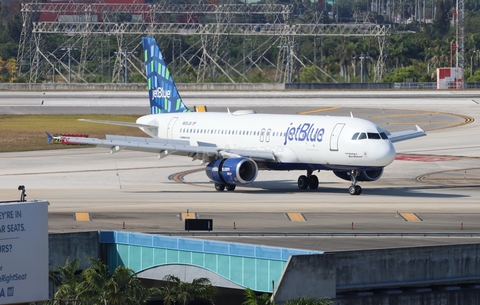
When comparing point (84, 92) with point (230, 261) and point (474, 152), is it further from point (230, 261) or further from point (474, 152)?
point (230, 261)

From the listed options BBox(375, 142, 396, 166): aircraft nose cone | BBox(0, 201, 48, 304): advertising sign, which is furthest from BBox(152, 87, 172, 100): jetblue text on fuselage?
BBox(0, 201, 48, 304): advertising sign

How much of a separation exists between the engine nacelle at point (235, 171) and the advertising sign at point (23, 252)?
29300 millimetres

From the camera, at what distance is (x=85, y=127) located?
104438mm

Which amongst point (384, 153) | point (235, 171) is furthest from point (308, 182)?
point (384, 153)

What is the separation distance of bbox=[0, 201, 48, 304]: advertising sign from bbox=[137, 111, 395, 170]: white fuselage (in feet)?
97.7

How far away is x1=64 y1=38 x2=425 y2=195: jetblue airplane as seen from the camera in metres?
55.1

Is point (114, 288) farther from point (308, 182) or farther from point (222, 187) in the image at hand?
point (308, 182)

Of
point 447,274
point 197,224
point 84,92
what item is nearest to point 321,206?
point 197,224

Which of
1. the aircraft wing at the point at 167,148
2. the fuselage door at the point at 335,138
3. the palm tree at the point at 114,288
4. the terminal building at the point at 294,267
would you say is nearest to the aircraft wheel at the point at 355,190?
the fuselage door at the point at 335,138

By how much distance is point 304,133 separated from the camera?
57531 mm

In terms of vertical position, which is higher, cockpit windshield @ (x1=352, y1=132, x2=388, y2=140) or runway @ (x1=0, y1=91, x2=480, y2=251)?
cockpit windshield @ (x1=352, y1=132, x2=388, y2=140)

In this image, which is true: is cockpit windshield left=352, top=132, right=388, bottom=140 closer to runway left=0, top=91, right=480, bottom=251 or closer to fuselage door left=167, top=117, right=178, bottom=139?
runway left=0, top=91, right=480, bottom=251

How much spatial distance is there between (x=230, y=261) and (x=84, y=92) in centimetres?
12372

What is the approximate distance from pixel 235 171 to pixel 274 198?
8.87 ft
